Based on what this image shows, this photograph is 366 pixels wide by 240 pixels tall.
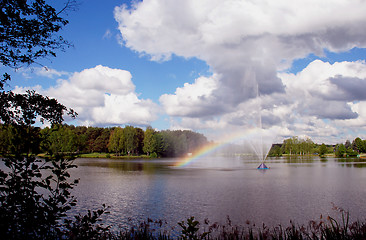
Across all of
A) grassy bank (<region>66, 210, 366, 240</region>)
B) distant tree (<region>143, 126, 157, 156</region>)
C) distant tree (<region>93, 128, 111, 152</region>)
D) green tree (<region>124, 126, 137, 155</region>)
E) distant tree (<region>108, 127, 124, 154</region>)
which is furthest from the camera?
distant tree (<region>93, 128, 111, 152</region>)

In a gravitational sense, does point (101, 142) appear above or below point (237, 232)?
above

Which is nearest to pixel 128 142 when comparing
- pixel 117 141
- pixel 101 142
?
pixel 117 141

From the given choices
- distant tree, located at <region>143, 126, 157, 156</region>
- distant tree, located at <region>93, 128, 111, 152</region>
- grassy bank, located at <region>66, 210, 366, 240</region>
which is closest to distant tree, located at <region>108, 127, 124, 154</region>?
distant tree, located at <region>143, 126, 157, 156</region>

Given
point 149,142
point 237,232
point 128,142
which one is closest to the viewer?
point 237,232

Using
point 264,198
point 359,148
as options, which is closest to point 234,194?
point 264,198

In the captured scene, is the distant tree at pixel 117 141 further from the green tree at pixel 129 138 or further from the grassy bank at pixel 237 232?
the grassy bank at pixel 237 232

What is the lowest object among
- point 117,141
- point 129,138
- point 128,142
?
point 128,142

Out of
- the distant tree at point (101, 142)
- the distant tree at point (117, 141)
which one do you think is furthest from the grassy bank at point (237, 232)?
the distant tree at point (101, 142)

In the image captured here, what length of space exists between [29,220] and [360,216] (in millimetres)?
15496

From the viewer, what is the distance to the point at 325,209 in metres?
16.6

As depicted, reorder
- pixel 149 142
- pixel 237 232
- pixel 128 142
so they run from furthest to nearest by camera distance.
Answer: pixel 149 142, pixel 128 142, pixel 237 232

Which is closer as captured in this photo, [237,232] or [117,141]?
[237,232]

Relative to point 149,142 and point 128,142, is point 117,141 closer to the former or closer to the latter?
point 128,142

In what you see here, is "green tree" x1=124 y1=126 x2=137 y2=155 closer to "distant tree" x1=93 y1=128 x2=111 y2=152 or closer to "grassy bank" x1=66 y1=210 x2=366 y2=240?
"distant tree" x1=93 y1=128 x2=111 y2=152
